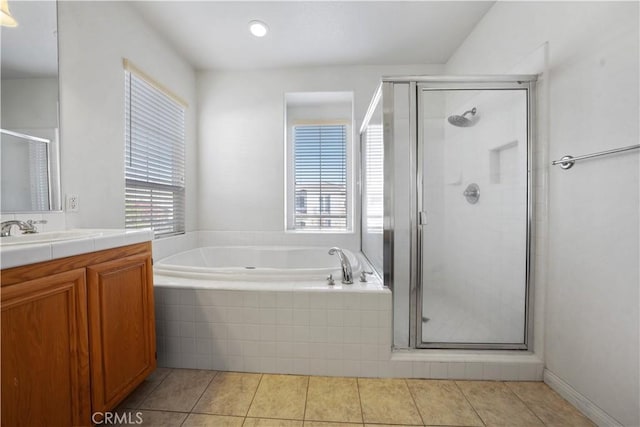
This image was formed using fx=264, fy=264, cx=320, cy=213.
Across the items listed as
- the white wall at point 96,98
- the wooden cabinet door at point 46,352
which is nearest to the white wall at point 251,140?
the white wall at point 96,98

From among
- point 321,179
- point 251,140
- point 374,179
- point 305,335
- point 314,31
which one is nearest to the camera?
point 305,335

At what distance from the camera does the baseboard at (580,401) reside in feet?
3.73

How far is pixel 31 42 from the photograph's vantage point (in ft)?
4.28

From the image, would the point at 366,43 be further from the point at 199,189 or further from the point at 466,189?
the point at 199,189

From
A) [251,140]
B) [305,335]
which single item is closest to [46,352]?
[305,335]

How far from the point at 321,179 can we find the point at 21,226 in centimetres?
242

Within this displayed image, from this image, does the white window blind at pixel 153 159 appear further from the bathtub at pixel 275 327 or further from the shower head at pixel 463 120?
the shower head at pixel 463 120

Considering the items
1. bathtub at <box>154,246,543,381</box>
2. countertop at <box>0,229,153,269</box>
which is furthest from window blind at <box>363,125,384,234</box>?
countertop at <box>0,229,153,269</box>

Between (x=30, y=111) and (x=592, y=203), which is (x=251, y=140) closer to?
(x=30, y=111)

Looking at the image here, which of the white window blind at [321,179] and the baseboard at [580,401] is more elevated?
the white window blind at [321,179]

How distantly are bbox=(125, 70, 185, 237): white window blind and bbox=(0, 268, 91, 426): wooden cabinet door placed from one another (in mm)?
1122

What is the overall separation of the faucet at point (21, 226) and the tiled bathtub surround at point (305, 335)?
0.64m

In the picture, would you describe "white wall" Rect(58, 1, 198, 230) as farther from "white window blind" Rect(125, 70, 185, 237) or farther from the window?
the window

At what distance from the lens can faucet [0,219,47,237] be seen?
3.78 ft
